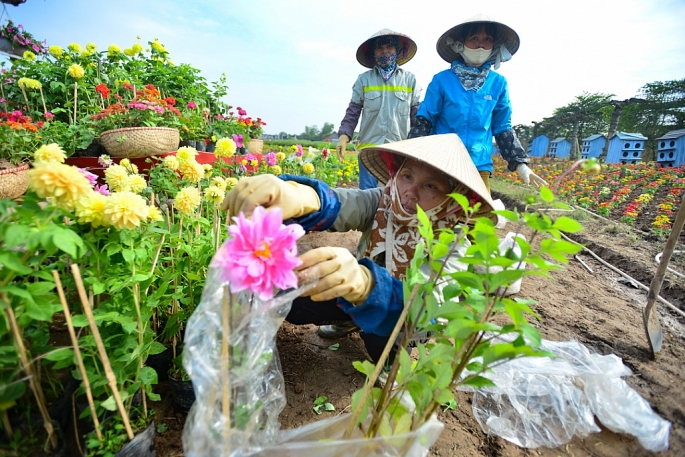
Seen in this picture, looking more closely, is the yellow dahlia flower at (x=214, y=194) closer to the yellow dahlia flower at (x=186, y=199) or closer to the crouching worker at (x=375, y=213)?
the yellow dahlia flower at (x=186, y=199)

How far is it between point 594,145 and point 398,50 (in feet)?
73.6

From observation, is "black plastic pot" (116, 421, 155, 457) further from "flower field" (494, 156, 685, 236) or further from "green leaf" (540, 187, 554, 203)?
"flower field" (494, 156, 685, 236)

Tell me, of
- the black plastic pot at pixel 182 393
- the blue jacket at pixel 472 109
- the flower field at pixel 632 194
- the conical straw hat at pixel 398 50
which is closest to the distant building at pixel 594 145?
the flower field at pixel 632 194

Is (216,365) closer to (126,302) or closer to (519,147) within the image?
(126,302)

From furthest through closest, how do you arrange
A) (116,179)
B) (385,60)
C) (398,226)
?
(385,60), (398,226), (116,179)

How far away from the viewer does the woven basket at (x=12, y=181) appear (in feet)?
8.31

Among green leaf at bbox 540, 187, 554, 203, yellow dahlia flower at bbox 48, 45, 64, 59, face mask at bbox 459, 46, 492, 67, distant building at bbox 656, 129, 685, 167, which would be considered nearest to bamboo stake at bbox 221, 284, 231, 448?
green leaf at bbox 540, 187, 554, 203

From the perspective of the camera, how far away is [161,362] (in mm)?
1446

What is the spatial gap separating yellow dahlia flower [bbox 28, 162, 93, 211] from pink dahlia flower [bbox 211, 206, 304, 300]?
14.2 inches

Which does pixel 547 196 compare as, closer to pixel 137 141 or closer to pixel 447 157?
pixel 447 157

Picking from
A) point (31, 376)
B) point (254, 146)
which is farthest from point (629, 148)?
point (31, 376)

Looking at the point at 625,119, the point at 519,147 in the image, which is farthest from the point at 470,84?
the point at 625,119

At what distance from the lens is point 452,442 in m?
1.41

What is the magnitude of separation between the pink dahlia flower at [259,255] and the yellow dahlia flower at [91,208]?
396mm
